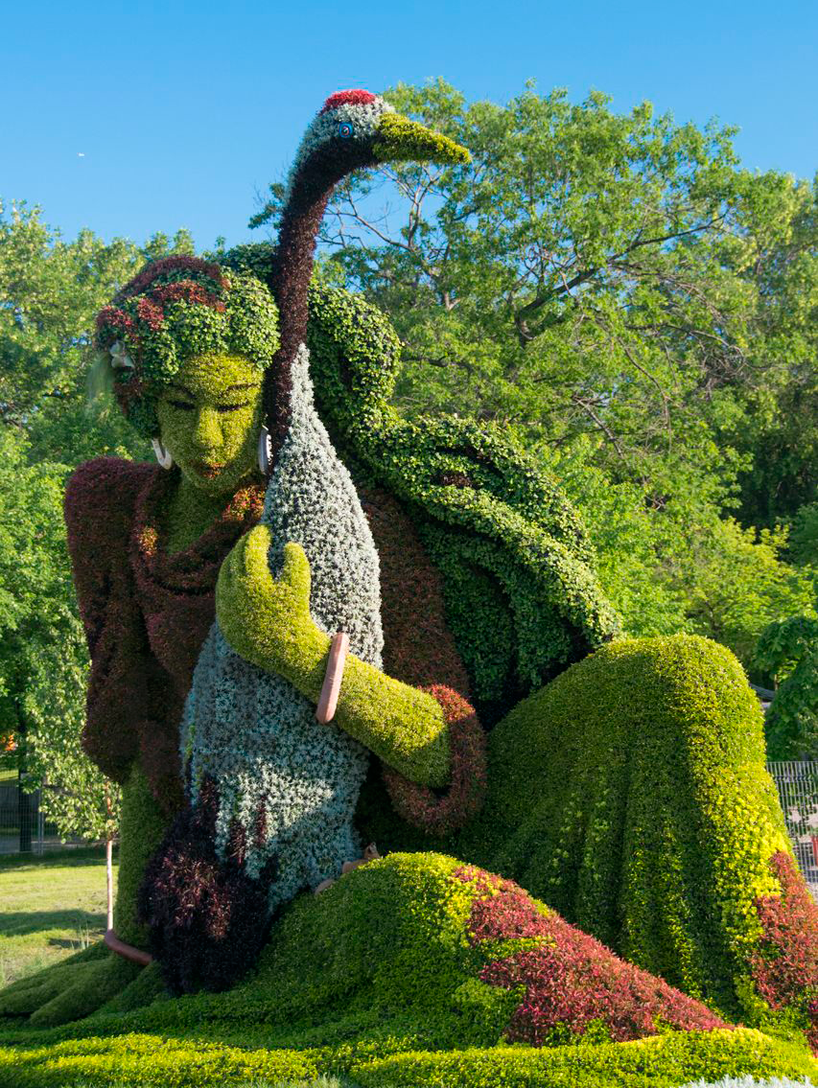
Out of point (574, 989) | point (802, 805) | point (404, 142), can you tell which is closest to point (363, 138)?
point (404, 142)

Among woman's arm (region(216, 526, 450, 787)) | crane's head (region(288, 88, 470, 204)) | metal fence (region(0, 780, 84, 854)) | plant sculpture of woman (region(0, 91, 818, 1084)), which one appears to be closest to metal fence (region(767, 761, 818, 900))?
plant sculpture of woman (region(0, 91, 818, 1084))

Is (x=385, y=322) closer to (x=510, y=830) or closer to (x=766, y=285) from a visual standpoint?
(x=510, y=830)

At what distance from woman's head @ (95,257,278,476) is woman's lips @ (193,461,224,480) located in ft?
0.82

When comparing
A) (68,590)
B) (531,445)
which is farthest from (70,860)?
(531,445)

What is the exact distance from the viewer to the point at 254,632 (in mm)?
6480

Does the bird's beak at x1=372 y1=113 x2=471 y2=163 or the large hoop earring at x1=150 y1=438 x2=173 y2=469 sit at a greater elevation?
the bird's beak at x1=372 y1=113 x2=471 y2=163

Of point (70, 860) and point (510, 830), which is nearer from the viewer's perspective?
point (510, 830)

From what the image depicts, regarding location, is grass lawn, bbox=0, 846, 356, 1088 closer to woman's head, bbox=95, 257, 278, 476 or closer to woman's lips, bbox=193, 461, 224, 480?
woman's lips, bbox=193, 461, 224, 480

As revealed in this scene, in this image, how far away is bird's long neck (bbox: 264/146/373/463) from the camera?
7.08 m

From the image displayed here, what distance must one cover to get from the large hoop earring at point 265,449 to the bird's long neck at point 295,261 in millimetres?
34

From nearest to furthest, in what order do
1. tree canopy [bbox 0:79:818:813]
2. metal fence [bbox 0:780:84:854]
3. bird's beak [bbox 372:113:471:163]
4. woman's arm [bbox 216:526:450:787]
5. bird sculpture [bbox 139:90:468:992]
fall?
bird sculpture [bbox 139:90:468:992], woman's arm [bbox 216:526:450:787], bird's beak [bbox 372:113:471:163], tree canopy [bbox 0:79:818:813], metal fence [bbox 0:780:84:854]

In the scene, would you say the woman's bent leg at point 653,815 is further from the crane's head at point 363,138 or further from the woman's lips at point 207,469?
the crane's head at point 363,138

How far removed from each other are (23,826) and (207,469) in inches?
864

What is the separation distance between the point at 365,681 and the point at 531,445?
41.8 feet
